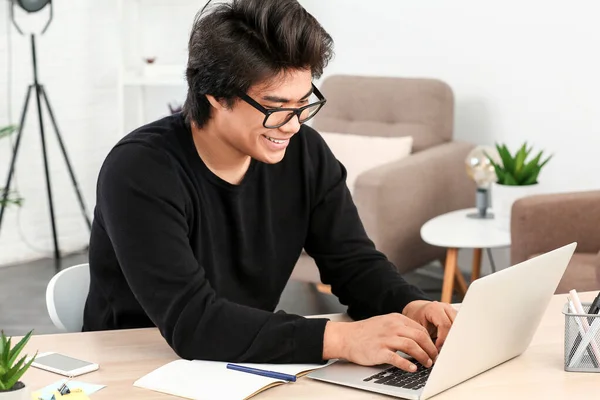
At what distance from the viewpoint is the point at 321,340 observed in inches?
62.0

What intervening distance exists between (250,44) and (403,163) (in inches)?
86.6

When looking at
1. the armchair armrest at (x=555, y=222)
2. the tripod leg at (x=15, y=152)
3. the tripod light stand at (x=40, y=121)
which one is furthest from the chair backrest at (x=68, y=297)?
the tripod leg at (x=15, y=152)

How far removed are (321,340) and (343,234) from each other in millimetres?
427

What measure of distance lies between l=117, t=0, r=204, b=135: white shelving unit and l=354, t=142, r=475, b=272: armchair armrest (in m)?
1.90

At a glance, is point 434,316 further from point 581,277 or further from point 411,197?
point 411,197

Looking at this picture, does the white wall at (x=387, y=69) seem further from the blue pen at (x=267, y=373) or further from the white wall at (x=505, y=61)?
the blue pen at (x=267, y=373)

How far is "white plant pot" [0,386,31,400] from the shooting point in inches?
49.3

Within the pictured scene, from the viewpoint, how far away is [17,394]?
1.26 meters

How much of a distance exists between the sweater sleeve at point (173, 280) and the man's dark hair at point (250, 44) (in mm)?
182

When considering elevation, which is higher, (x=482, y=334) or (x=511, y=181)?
(x=482, y=334)

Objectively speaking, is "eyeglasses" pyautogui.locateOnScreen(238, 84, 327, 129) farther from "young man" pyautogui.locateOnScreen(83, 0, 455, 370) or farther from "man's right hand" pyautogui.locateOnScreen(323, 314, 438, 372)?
"man's right hand" pyautogui.locateOnScreen(323, 314, 438, 372)

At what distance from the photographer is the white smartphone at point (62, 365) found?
1.53 metres

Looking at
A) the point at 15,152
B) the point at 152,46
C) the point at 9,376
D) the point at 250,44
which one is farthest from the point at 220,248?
the point at 152,46

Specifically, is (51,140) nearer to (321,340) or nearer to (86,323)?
(86,323)
